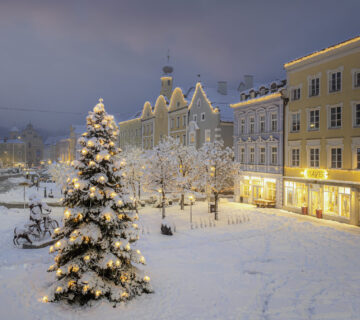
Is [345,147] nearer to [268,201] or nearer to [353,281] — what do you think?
[268,201]

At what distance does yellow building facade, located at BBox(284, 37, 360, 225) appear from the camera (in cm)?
2236

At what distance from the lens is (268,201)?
96.9 feet

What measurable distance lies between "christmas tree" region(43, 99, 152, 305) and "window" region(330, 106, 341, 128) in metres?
19.2

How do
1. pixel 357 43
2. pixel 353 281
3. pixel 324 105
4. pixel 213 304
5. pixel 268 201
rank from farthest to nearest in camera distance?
pixel 268 201
pixel 324 105
pixel 357 43
pixel 353 281
pixel 213 304

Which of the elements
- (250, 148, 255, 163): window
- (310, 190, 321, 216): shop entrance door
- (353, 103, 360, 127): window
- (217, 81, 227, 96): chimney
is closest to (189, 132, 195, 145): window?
(217, 81, 227, 96): chimney

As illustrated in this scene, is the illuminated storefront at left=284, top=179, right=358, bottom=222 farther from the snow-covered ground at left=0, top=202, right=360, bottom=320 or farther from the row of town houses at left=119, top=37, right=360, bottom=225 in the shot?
the snow-covered ground at left=0, top=202, right=360, bottom=320

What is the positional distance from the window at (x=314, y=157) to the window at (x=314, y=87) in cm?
450

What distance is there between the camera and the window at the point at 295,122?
27.1 metres

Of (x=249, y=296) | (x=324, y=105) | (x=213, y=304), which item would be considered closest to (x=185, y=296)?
A: (x=213, y=304)

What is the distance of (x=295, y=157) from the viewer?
27484mm

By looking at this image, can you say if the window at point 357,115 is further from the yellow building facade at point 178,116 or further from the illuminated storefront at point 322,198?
the yellow building facade at point 178,116

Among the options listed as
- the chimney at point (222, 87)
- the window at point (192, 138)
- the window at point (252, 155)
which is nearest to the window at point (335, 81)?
the window at point (252, 155)

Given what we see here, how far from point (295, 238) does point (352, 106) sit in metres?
10.9

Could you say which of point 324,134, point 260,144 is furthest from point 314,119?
point 260,144
